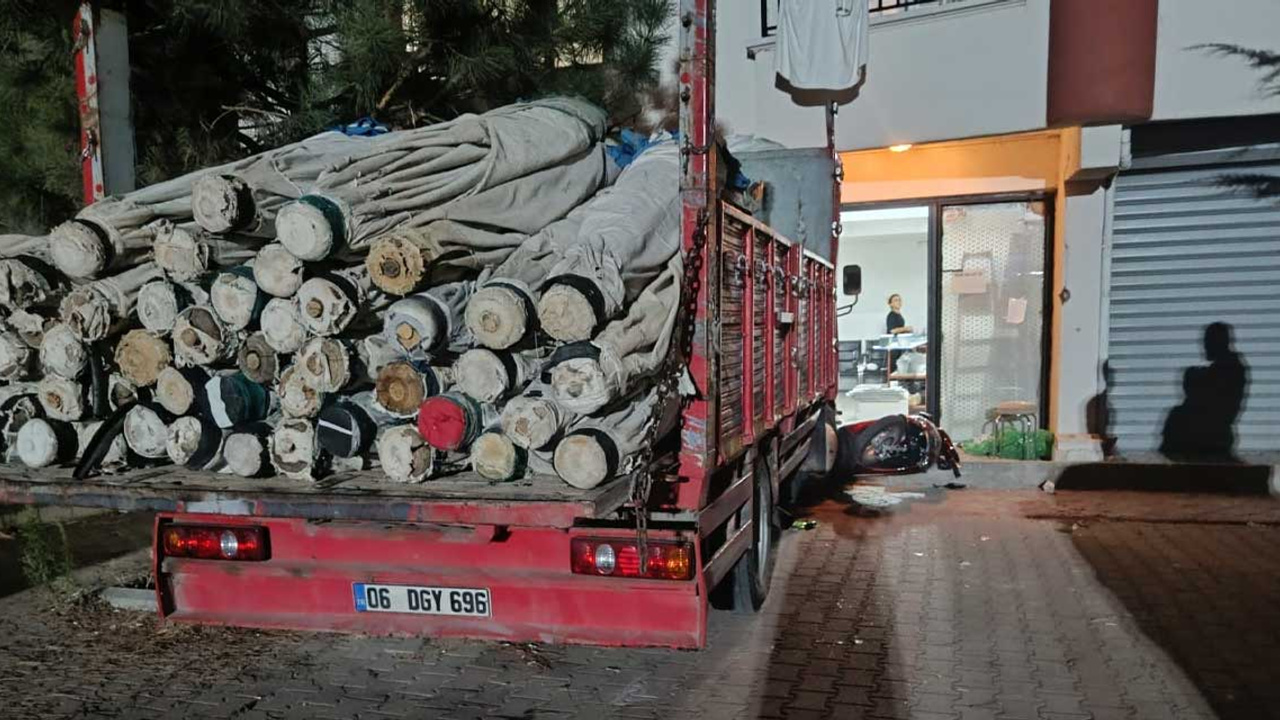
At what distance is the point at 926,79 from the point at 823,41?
3.82 feet

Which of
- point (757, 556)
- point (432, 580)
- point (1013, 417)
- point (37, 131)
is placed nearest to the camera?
point (432, 580)

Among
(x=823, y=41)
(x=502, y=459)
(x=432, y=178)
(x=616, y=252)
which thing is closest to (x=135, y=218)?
(x=432, y=178)

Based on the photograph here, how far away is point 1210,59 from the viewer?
8195mm

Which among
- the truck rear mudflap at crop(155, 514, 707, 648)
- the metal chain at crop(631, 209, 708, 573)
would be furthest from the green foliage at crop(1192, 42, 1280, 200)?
the truck rear mudflap at crop(155, 514, 707, 648)

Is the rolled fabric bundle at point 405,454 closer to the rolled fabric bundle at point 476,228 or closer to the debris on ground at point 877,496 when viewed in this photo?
the rolled fabric bundle at point 476,228

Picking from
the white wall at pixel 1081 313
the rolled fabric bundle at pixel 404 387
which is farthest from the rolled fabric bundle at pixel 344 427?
the white wall at pixel 1081 313

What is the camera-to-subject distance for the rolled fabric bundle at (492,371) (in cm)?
291

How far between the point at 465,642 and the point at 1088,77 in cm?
744

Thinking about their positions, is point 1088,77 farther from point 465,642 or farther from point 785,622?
point 465,642

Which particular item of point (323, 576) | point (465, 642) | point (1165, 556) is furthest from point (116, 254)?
point (1165, 556)

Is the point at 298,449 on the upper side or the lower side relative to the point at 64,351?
lower

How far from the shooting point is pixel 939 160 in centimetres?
1009

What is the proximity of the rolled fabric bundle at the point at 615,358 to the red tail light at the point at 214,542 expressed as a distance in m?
1.51

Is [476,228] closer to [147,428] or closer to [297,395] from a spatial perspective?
[297,395]
